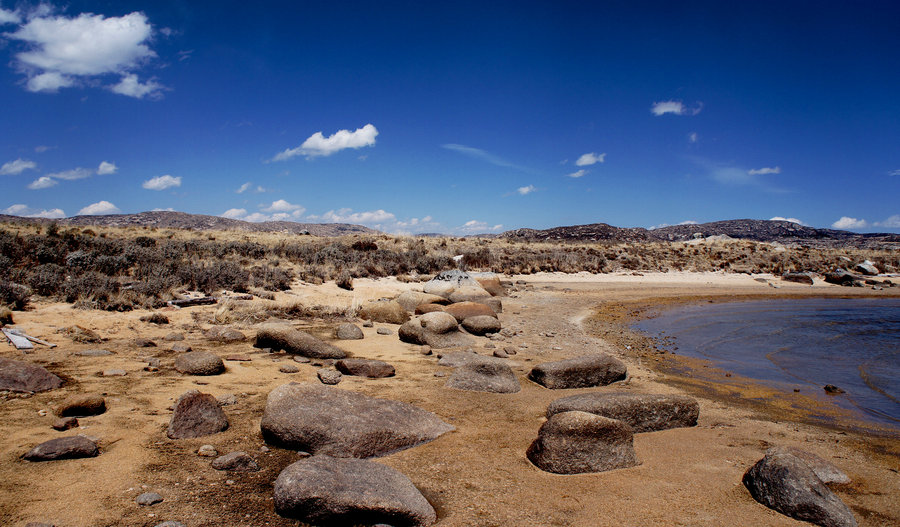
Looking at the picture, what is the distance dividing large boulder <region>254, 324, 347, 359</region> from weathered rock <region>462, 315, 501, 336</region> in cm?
357

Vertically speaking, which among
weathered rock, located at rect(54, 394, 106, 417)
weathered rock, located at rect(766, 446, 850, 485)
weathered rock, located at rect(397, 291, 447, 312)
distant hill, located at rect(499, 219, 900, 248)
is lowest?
weathered rock, located at rect(766, 446, 850, 485)

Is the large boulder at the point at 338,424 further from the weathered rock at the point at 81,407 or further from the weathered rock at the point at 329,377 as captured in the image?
the weathered rock at the point at 81,407

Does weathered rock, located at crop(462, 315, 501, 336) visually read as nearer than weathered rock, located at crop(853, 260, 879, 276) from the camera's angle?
Yes

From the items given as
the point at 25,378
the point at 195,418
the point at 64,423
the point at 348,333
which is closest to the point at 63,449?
the point at 64,423

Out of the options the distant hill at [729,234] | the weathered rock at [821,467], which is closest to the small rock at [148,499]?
the weathered rock at [821,467]

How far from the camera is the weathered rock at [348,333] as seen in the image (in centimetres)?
951

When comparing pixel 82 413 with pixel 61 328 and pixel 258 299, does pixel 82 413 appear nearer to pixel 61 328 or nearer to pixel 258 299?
pixel 61 328

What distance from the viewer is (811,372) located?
9.24 meters

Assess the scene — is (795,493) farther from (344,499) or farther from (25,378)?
(25,378)

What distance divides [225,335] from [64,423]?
4490mm

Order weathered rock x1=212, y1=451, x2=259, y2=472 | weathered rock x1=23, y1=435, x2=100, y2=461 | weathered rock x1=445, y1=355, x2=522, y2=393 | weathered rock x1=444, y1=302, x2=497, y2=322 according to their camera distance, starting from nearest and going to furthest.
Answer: weathered rock x1=23, y1=435, x2=100, y2=461
weathered rock x1=212, y1=451, x2=259, y2=472
weathered rock x1=445, y1=355, x2=522, y2=393
weathered rock x1=444, y1=302, x2=497, y2=322

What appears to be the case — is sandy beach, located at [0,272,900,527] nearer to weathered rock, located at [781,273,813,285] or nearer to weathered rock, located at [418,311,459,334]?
weathered rock, located at [418,311,459,334]

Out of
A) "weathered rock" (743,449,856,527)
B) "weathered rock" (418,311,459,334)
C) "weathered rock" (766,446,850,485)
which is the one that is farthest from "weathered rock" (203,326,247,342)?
"weathered rock" (766,446,850,485)

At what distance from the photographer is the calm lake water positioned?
8273 mm
